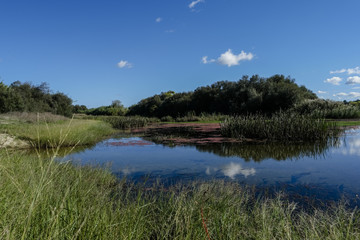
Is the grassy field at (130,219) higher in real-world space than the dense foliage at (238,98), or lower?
lower

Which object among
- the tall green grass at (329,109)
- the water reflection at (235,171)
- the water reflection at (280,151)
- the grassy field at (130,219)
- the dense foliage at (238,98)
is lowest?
the water reflection at (235,171)

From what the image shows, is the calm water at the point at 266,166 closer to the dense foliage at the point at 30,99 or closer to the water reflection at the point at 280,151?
the water reflection at the point at 280,151

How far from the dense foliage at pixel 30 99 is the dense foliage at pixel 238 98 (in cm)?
1537

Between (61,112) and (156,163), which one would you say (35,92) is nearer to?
(61,112)

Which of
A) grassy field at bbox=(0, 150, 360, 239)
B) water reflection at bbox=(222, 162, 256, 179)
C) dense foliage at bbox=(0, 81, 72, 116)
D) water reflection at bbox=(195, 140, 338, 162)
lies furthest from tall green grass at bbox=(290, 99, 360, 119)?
dense foliage at bbox=(0, 81, 72, 116)

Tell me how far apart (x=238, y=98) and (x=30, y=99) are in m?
22.2

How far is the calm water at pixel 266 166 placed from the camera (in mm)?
4820

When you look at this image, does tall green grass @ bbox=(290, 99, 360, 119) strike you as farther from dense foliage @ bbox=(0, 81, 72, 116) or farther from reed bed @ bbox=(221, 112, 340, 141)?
dense foliage @ bbox=(0, 81, 72, 116)

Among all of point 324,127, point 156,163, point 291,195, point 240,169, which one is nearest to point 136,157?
point 156,163

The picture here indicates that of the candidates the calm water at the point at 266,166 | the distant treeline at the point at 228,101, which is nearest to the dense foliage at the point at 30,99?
the distant treeline at the point at 228,101

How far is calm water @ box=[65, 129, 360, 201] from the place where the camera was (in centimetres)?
482

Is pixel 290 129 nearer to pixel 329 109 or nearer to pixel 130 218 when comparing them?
pixel 130 218

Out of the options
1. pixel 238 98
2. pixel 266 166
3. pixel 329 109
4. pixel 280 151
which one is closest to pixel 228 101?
pixel 238 98

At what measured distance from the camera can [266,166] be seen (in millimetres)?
6234
